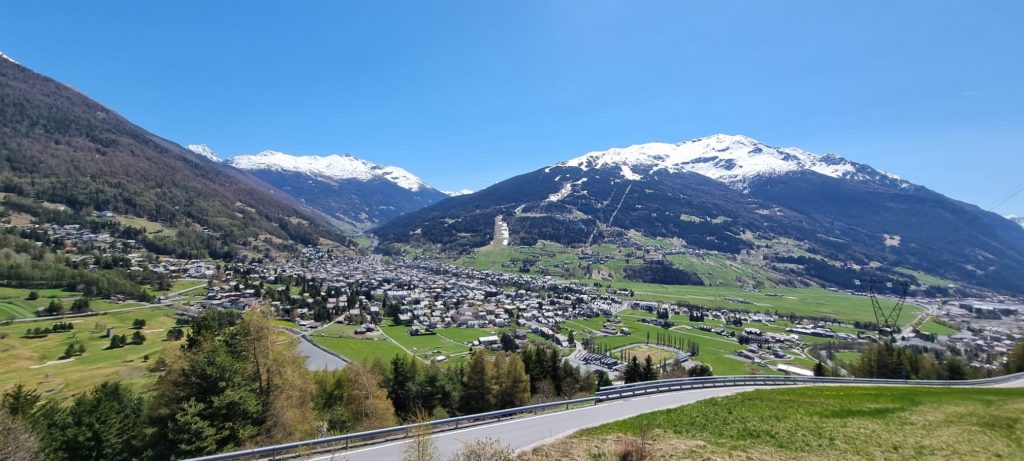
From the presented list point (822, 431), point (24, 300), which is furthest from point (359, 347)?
point (822, 431)

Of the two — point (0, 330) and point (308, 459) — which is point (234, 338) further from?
point (0, 330)

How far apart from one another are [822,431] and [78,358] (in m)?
102

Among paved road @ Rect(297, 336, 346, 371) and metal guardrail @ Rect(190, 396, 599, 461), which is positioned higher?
metal guardrail @ Rect(190, 396, 599, 461)

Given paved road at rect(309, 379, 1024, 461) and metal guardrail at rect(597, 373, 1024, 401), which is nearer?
paved road at rect(309, 379, 1024, 461)

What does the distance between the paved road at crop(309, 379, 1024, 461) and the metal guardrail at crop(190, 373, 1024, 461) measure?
1.86 feet

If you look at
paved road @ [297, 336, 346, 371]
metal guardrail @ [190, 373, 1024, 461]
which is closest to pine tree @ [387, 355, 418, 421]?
paved road @ [297, 336, 346, 371]

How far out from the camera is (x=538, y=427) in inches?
819

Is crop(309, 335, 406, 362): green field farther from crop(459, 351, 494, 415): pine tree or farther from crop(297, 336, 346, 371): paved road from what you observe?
crop(459, 351, 494, 415): pine tree

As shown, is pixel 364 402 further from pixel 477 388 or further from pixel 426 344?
pixel 426 344

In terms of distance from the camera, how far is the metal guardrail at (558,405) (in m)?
15.2

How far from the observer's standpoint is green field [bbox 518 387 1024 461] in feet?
53.5

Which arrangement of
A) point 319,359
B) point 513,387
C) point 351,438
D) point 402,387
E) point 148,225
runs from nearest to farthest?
point 351,438, point 513,387, point 402,387, point 319,359, point 148,225

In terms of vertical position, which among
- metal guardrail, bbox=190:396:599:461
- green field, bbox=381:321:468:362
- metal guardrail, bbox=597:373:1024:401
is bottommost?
green field, bbox=381:321:468:362

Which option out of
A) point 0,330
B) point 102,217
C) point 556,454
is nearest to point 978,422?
point 556,454
